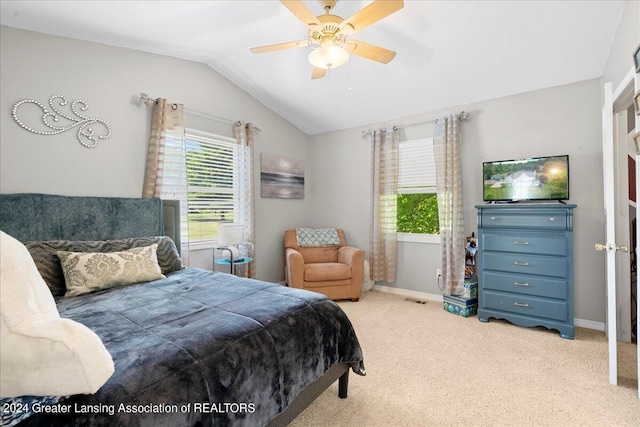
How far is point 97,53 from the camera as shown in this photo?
9.00 feet

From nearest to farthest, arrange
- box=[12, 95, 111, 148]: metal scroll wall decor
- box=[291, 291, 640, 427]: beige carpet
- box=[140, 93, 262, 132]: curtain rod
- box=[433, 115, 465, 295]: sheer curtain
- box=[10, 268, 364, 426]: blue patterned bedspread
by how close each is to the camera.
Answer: box=[10, 268, 364, 426]: blue patterned bedspread < box=[291, 291, 640, 427]: beige carpet < box=[12, 95, 111, 148]: metal scroll wall decor < box=[140, 93, 262, 132]: curtain rod < box=[433, 115, 465, 295]: sheer curtain

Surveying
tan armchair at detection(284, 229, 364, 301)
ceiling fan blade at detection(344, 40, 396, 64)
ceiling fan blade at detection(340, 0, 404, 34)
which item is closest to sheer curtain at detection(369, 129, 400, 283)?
tan armchair at detection(284, 229, 364, 301)

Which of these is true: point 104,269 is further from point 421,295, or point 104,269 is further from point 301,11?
point 421,295

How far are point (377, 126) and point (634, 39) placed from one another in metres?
2.67

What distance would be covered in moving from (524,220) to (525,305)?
82cm

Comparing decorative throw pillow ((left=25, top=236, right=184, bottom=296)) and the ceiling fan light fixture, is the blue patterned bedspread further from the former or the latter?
the ceiling fan light fixture

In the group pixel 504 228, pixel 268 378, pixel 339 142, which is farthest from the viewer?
pixel 339 142

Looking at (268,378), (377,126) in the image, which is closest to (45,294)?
→ (268,378)

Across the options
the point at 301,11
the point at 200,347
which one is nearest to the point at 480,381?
the point at 200,347

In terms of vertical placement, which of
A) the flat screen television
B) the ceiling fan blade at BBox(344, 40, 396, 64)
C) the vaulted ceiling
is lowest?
the flat screen television

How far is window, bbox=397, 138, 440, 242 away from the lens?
12.8 ft

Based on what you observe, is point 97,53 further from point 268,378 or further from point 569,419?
point 569,419

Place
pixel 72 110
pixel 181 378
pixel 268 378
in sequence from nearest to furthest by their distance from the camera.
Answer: pixel 181 378 → pixel 268 378 → pixel 72 110

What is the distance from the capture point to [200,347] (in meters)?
1.16
